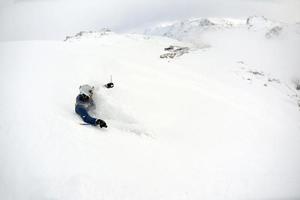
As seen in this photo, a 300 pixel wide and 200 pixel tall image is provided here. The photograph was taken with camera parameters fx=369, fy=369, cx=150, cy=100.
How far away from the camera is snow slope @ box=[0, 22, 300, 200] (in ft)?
32.8

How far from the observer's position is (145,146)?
1204 centimetres

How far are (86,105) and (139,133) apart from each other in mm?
2086

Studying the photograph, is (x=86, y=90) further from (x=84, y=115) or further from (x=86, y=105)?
(x=84, y=115)

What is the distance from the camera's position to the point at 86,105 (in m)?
12.8

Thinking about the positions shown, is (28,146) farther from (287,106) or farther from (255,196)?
(287,106)

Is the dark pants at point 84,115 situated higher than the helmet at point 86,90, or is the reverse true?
the helmet at point 86,90

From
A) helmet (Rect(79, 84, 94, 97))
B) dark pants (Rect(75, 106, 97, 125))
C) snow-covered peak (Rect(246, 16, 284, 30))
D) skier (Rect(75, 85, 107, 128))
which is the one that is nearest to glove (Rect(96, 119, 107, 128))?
skier (Rect(75, 85, 107, 128))

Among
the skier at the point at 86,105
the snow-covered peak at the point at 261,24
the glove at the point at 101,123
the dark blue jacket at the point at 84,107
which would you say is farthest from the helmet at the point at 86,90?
the snow-covered peak at the point at 261,24

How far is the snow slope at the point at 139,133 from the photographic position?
10000mm

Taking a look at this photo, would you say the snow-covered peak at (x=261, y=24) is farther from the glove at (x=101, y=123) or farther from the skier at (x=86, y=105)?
the glove at (x=101, y=123)

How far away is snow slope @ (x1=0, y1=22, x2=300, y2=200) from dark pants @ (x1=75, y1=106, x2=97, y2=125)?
0.66ft

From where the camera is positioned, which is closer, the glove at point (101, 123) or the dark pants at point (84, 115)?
the glove at point (101, 123)

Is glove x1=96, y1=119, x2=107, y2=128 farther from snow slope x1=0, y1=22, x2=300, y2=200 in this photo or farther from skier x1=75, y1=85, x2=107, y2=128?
snow slope x1=0, y1=22, x2=300, y2=200

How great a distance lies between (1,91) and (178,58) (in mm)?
12817
